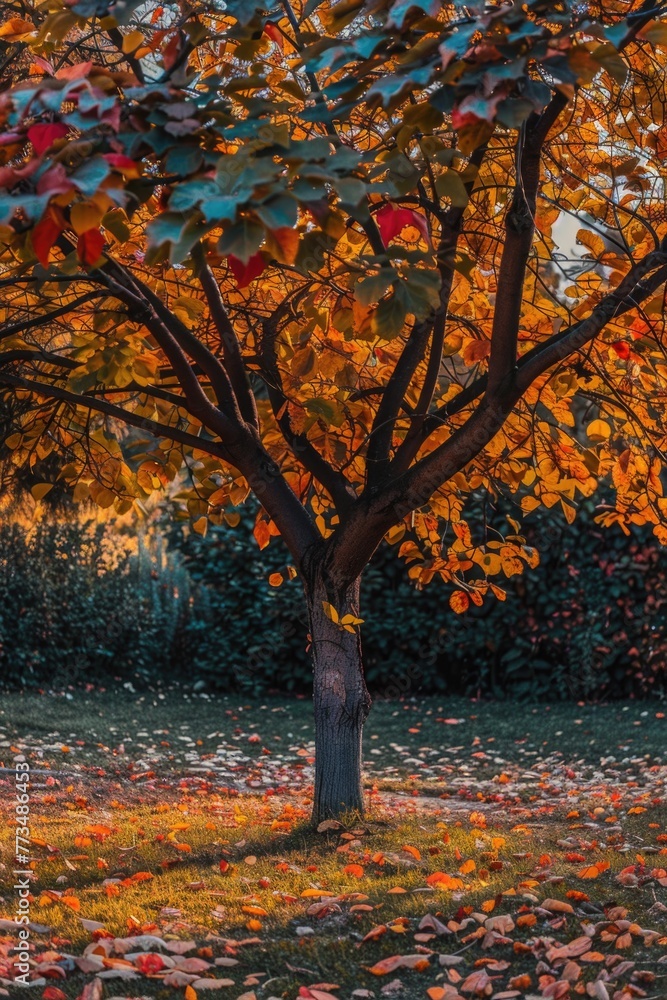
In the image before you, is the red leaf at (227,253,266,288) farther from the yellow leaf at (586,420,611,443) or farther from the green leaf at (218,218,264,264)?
the yellow leaf at (586,420,611,443)

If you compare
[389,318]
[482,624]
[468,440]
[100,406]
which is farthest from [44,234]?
[482,624]

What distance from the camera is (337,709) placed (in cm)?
414

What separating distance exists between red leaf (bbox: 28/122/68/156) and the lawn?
205cm

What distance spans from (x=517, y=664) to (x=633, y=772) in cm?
258

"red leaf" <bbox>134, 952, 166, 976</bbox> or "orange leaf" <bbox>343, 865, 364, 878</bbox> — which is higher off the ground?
"orange leaf" <bbox>343, 865, 364, 878</bbox>

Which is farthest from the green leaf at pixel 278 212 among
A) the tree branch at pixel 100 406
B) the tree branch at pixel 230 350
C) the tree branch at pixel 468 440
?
the tree branch at pixel 100 406

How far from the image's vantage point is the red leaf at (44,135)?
1.95 metres

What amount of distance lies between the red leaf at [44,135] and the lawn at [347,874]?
205 centimetres

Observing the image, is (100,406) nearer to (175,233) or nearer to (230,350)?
(230,350)

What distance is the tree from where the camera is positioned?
2006 mm

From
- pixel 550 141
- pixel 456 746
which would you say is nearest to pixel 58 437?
pixel 550 141

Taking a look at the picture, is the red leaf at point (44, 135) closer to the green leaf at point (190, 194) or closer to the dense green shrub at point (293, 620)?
the green leaf at point (190, 194)

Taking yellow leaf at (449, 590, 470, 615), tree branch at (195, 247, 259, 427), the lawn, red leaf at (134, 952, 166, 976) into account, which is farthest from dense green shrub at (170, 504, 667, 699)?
red leaf at (134, 952, 166, 976)

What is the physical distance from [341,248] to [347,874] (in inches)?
92.0
